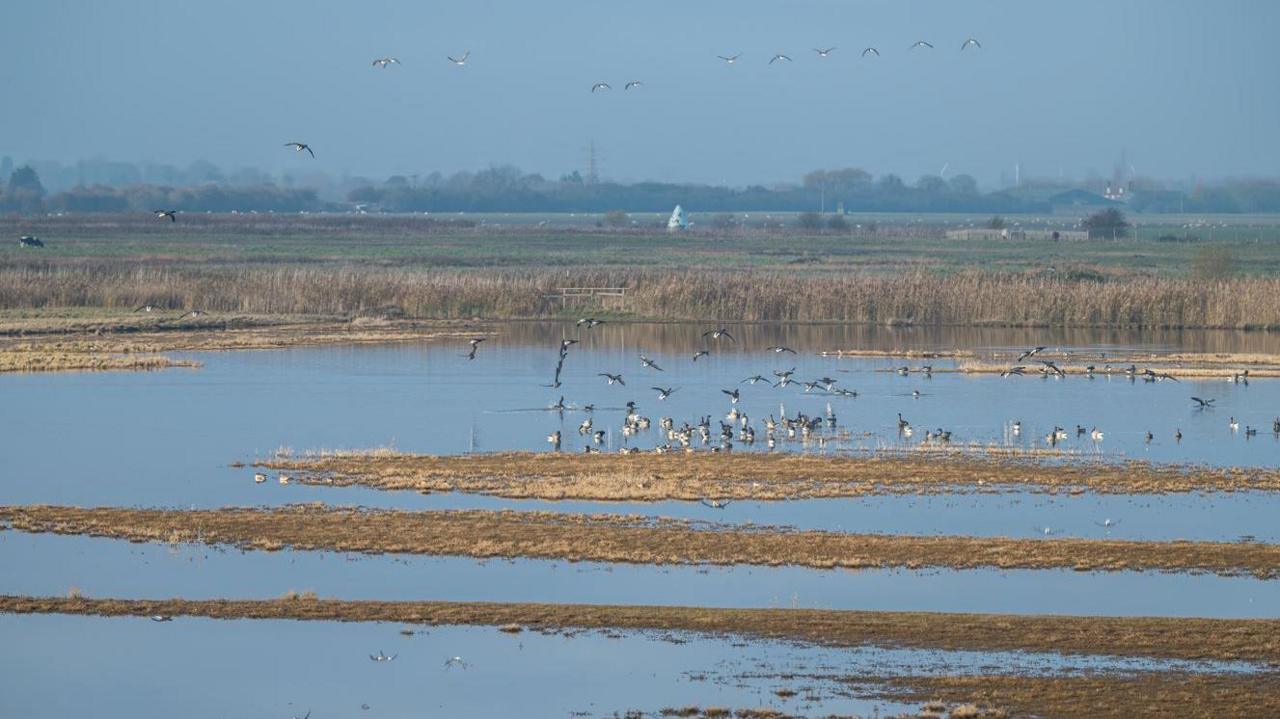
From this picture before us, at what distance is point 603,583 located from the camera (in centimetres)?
2358

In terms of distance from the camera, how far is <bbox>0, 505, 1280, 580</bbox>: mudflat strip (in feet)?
81.7

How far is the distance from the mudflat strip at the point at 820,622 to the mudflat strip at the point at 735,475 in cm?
889

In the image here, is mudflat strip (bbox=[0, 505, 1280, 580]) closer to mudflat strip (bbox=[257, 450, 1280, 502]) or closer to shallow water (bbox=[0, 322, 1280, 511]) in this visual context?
shallow water (bbox=[0, 322, 1280, 511])

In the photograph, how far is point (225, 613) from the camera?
21281 mm

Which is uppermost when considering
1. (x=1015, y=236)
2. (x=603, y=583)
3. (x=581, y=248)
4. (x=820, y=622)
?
(x=820, y=622)

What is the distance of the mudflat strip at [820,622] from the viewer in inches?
784

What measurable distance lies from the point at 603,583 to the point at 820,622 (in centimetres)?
374

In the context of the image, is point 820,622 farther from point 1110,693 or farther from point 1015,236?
point 1015,236

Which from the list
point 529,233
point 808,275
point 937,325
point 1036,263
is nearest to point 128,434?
point 937,325

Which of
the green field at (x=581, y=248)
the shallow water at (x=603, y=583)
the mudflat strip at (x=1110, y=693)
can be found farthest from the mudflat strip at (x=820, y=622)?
the green field at (x=581, y=248)

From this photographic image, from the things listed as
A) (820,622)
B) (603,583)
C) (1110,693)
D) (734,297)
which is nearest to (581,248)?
(734,297)

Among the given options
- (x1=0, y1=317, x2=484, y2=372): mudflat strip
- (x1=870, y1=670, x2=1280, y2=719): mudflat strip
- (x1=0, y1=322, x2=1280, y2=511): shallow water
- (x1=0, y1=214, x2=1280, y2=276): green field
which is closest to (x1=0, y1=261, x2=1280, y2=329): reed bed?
(x1=0, y1=317, x2=484, y2=372): mudflat strip

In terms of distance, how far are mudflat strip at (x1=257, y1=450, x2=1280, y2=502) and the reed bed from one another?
125 feet

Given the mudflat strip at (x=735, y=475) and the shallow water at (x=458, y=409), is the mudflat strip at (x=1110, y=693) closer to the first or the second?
the mudflat strip at (x=735, y=475)
